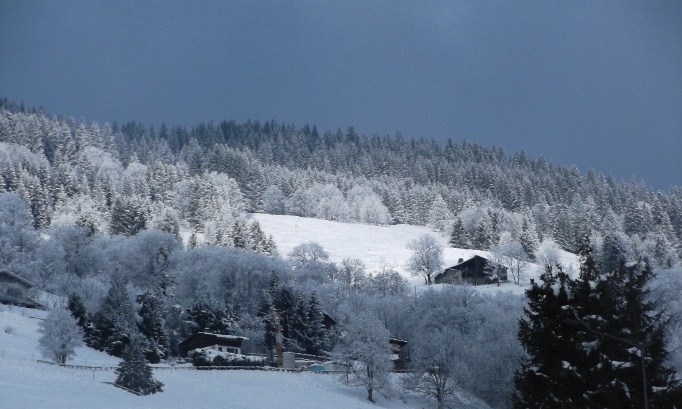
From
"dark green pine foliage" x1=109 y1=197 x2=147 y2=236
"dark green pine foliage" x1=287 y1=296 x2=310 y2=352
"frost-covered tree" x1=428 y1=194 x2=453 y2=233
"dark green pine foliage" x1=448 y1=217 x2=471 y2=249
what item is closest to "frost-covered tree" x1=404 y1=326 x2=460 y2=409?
"dark green pine foliage" x1=287 y1=296 x2=310 y2=352

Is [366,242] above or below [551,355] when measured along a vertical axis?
above

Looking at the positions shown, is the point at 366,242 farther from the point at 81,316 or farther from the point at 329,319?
the point at 81,316

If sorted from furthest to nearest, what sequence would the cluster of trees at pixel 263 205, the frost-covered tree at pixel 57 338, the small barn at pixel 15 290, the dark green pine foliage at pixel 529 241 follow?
the cluster of trees at pixel 263 205
the dark green pine foliage at pixel 529 241
the small barn at pixel 15 290
the frost-covered tree at pixel 57 338

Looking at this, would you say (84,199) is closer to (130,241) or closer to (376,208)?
(130,241)

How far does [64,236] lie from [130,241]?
14050 millimetres

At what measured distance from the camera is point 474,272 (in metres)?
117

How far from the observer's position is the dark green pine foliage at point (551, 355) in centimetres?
2592

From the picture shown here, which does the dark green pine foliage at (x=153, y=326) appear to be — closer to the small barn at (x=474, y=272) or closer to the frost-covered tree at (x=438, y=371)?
the frost-covered tree at (x=438, y=371)

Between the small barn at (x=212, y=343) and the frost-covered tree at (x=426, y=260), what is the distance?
190 ft

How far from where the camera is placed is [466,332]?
222 feet

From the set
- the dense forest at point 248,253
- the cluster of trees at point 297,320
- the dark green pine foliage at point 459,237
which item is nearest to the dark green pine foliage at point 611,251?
the dense forest at point 248,253

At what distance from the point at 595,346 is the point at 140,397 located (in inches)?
801

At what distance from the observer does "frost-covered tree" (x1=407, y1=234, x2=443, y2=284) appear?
11556 cm

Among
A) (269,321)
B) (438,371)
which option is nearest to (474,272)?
(269,321)
